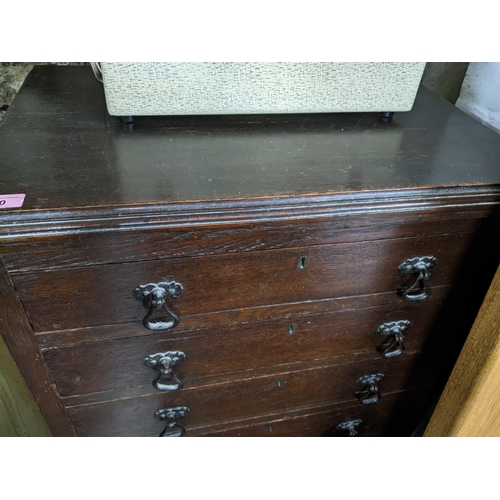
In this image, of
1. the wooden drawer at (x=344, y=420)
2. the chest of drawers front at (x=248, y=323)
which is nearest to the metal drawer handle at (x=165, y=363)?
the chest of drawers front at (x=248, y=323)

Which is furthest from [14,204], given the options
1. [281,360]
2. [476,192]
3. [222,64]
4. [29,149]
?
[476,192]

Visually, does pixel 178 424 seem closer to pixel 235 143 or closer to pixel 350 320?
pixel 350 320

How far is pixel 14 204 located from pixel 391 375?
814 millimetres

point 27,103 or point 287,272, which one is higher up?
point 27,103

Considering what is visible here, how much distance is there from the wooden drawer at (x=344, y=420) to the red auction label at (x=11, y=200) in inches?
24.4

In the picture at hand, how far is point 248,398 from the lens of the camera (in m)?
0.88

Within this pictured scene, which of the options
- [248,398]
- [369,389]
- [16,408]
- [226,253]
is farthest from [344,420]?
[16,408]

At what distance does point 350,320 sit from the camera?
778 millimetres

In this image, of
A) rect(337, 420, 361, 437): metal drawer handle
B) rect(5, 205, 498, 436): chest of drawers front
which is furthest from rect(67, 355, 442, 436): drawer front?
rect(337, 420, 361, 437): metal drawer handle

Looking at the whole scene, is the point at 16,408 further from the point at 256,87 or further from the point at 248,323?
the point at 256,87

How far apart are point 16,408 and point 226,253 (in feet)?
2.38

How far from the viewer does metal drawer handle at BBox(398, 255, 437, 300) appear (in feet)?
2.31

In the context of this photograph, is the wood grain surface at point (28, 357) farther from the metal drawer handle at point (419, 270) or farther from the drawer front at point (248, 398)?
the metal drawer handle at point (419, 270)

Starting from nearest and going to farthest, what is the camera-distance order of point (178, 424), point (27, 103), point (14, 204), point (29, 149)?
point (14, 204)
point (29, 149)
point (27, 103)
point (178, 424)
